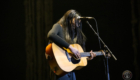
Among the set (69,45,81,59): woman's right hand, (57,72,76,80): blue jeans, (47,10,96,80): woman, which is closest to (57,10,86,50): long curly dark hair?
(47,10,96,80): woman

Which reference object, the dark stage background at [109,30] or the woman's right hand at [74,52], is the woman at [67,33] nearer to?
the woman's right hand at [74,52]

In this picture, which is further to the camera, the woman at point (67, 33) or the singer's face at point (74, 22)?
the singer's face at point (74, 22)

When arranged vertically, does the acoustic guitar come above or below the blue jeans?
above

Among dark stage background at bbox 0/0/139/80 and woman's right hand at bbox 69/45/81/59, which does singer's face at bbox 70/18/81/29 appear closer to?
woman's right hand at bbox 69/45/81/59

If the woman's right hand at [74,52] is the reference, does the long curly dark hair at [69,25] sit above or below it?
above

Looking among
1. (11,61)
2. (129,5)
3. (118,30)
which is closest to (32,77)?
(11,61)

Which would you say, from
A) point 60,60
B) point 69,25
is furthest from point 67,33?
point 60,60

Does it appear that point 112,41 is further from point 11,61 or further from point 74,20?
point 11,61

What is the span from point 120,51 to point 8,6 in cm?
242

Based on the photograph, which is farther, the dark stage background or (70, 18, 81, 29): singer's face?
the dark stage background

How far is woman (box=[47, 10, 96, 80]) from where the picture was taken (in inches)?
75.4

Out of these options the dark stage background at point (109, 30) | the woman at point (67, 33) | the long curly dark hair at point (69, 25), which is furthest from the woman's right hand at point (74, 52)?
the dark stage background at point (109, 30)

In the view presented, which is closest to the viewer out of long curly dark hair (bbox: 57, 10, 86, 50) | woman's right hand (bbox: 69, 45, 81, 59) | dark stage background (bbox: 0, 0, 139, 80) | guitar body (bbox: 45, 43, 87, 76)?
guitar body (bbox: 45, 43, 87, 76)

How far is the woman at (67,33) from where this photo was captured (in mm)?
1914
